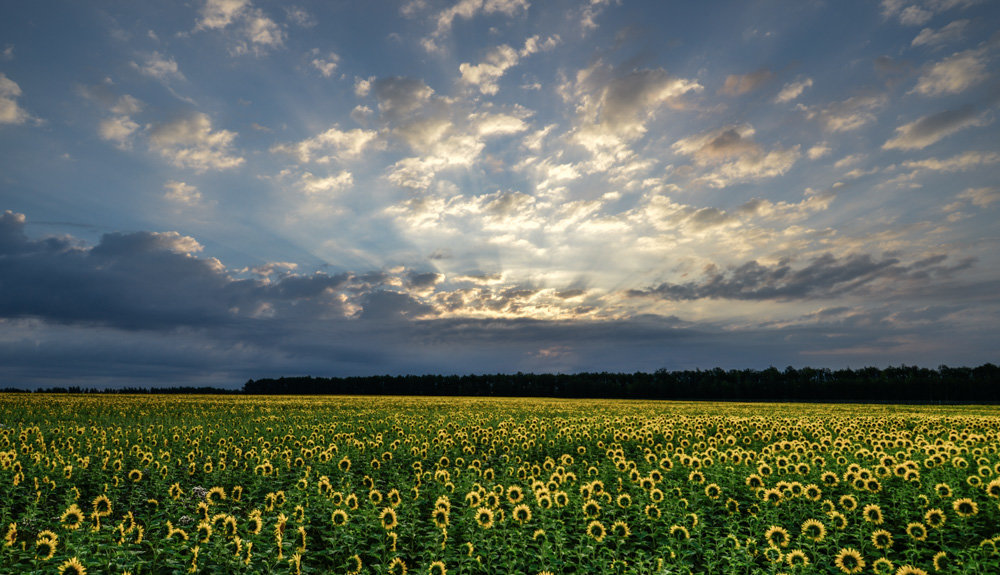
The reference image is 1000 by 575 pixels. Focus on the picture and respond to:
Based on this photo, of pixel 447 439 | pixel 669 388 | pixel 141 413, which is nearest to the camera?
pixel 447 439

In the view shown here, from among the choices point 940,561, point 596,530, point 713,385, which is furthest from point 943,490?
point 713,385

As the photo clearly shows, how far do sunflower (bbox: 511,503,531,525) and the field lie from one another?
32 mm

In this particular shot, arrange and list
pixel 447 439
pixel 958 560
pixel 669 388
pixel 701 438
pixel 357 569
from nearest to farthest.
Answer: pixel 357 569 < pixel 958 560 < pixel 447 439 < pixel 701 438 < pixel 669 388

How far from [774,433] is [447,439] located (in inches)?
612

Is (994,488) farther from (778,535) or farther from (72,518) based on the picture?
(72,518)

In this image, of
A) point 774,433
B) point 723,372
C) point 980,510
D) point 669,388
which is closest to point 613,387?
point 669,388

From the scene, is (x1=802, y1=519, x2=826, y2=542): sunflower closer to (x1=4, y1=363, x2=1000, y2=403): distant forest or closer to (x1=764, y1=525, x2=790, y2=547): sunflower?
(x1=764, y1=525, x2=790, y2=547): sunflower

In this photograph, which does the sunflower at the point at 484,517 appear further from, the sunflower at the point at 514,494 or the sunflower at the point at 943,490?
the sunflower at the point at 943,490

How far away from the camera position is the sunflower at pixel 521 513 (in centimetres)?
974

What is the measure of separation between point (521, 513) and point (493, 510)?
57cm

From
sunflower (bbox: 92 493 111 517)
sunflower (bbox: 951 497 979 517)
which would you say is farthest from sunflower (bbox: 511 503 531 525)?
sunflower (bbox: 951 497 979 517)

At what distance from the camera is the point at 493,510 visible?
1007cm

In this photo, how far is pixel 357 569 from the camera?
305 inches

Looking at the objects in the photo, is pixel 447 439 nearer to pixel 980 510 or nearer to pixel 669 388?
pixel 980 510
